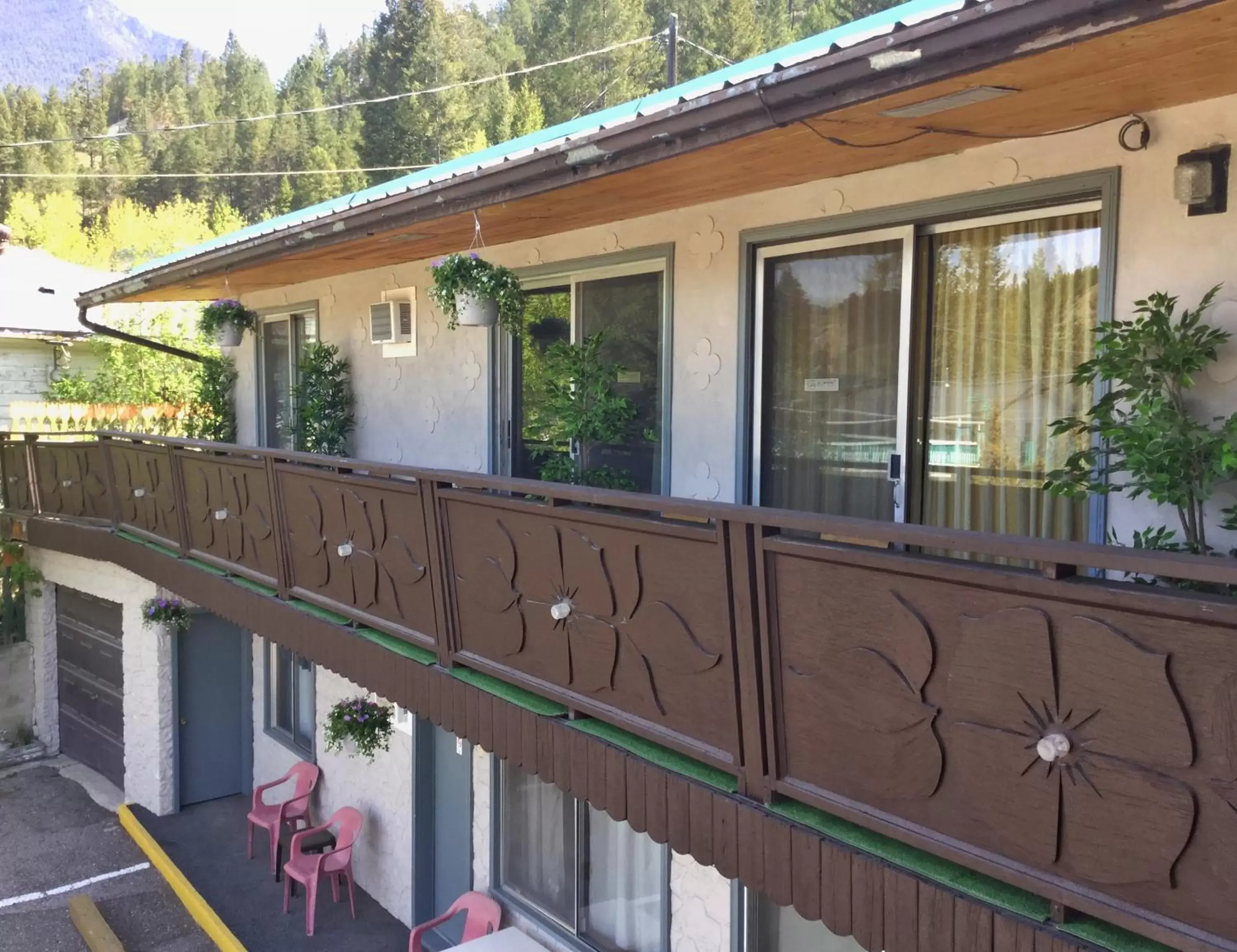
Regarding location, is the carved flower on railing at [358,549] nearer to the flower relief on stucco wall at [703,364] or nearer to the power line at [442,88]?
the flower relief on stucco wall at [703,364]

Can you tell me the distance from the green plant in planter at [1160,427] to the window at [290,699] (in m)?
8.63

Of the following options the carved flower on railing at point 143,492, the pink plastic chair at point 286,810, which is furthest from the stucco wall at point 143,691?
the pink plastic chair at point 286,810

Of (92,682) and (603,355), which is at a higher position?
(603,355)

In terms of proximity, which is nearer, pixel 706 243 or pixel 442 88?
pixel 706 243

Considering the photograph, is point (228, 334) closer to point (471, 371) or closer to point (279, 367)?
point (279, 367)

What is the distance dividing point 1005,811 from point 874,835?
0.61 metres

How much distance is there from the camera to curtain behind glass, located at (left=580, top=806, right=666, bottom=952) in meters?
6.31

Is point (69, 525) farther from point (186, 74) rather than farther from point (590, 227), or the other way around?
point (186, 74)

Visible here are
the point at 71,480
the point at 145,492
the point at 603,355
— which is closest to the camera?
the point at 603,355

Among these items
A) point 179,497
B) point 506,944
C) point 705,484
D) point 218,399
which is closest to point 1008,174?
point 705,484

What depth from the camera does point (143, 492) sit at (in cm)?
955

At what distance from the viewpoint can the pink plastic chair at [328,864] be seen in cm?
895

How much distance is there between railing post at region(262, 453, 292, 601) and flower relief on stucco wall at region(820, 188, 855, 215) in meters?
4.00

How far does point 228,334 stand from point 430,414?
9.97 ft
